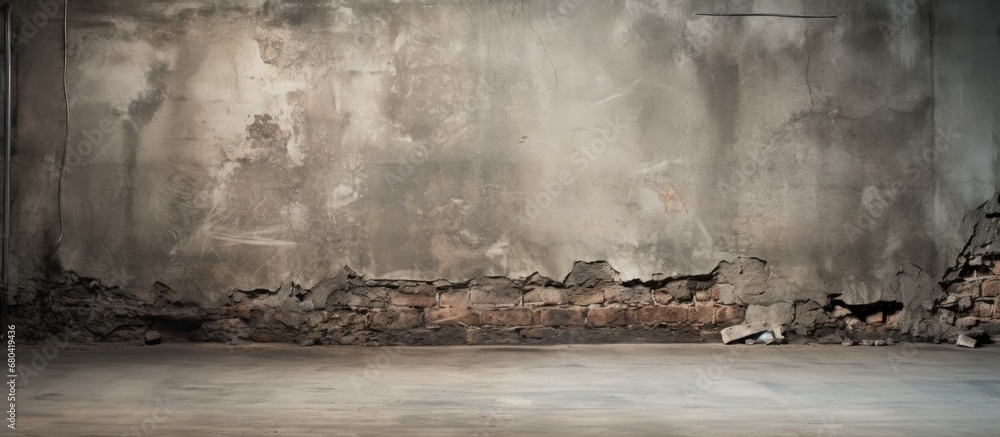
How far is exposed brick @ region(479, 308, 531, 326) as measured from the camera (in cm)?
486

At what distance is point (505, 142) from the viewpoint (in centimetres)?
485

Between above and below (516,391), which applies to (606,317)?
above

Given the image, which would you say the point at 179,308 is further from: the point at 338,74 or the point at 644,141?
the point at 644,141

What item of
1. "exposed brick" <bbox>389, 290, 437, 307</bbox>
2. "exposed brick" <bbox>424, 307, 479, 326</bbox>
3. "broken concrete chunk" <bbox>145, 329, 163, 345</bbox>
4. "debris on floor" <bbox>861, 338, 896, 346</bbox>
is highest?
"exposed brick" <bbox>389, 290, 437, 307</bbox>

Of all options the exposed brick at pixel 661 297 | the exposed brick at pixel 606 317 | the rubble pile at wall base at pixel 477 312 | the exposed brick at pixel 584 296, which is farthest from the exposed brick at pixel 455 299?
the exposed brick at pixel 661 297

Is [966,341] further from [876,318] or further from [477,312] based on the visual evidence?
[477,312]

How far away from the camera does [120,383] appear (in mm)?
3705

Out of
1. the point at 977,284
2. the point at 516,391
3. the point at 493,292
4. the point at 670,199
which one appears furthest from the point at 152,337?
the point at 977,284

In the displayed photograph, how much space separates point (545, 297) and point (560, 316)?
0.15 m

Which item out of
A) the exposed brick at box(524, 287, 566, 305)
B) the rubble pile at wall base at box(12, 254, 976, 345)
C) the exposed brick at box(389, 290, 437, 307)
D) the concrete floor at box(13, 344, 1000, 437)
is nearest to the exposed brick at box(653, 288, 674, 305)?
the rubble pile at wall base at box(12, 254, 976, 345)

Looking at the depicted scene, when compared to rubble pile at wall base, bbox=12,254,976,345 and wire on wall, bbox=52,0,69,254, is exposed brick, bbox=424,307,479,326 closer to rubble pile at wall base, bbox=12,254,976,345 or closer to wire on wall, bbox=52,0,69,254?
rubble pile at wall base, bbox=12,254,976,345

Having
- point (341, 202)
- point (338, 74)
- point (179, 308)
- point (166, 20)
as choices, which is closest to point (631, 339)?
point (341, 202)

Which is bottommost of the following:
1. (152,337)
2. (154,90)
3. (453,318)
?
(152,337)

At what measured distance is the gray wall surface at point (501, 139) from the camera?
4.80 meters
